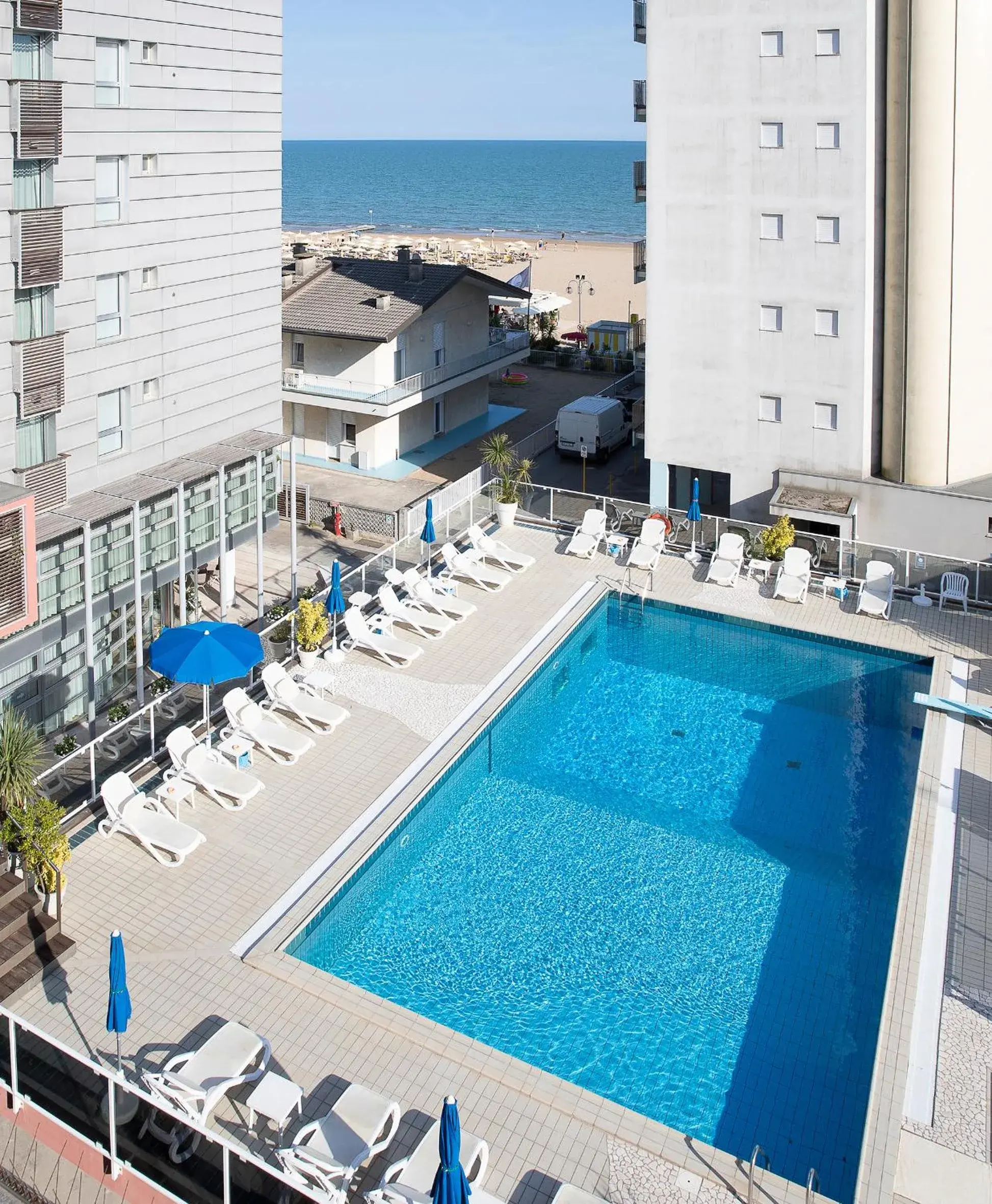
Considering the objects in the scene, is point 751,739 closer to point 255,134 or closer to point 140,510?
point 140,510

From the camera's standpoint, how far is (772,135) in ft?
89.0

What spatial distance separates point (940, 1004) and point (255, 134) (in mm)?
19795

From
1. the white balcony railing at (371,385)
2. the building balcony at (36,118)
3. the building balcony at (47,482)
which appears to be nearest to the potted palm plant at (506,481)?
the white balcony railing at (371,385)

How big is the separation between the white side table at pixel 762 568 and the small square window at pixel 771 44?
35.8 feet

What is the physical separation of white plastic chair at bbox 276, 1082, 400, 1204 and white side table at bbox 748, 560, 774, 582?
17296mm

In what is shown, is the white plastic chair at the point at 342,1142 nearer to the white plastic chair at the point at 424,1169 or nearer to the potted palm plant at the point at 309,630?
the white plastic chair at the point at 424,1169

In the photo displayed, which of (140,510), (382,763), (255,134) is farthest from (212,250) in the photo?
(382,763)

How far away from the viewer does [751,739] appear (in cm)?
2184

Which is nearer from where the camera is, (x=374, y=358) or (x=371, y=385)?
(x=374, y=358)

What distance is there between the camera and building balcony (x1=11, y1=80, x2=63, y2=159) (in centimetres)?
1758

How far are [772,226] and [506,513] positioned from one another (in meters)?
9.03

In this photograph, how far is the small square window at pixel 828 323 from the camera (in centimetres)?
2744

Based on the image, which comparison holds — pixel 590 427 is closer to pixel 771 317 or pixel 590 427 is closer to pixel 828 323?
pixel 771 317

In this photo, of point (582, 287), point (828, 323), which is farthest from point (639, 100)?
point (582, 287)
